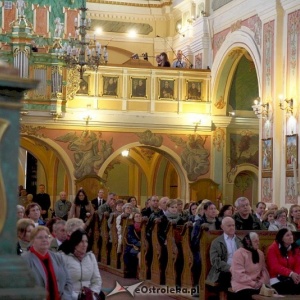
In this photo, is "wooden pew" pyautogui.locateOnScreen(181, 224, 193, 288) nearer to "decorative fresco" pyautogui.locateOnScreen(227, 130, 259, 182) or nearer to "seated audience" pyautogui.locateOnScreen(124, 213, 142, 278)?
"seated audience" pyautogui.locateOnScreen(124, 213, 142, 278)

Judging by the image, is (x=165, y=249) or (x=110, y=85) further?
(x=110, y=85)

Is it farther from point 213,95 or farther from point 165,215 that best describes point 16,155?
point 213,95

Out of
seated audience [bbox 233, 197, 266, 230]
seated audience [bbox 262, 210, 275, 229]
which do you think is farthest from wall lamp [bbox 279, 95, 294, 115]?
seated audience [bbox 233, 197, 266, 230]

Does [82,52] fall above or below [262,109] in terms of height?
above

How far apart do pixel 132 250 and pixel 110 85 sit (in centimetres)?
1073

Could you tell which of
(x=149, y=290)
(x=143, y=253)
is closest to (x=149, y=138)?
(x=143, y=253)

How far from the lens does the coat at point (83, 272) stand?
711 cm

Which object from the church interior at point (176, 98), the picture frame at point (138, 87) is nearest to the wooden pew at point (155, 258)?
the church interior at point (176, 98)

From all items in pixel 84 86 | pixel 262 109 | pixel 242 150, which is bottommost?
pixel 242 150

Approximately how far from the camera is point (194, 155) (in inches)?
1027

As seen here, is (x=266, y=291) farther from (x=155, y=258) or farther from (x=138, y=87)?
(x=138, y=87)

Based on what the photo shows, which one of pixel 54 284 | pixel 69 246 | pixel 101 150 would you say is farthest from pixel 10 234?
pixel 101 150

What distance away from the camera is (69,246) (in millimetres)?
7133

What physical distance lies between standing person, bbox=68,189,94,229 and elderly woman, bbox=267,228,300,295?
8630 mm
